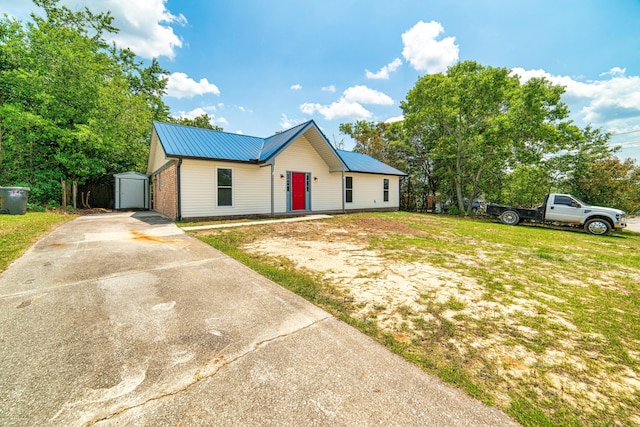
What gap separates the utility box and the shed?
6.46m

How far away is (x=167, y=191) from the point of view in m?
12.1

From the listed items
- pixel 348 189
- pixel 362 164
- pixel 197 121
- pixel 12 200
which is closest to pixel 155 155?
pixel 12 200

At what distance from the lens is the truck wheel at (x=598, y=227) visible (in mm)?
10584

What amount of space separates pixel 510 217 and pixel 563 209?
6.98 feet

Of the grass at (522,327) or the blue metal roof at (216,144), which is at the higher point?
the blue metal roof at (216,144)

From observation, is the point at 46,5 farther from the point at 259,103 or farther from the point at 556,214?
the point at 556,214

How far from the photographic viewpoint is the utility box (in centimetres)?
968

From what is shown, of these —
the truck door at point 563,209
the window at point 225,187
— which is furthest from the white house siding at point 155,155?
the truck door at point 563,209

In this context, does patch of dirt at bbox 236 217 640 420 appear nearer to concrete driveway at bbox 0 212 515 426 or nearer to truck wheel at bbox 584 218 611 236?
concrete driveway at bbox 0 212 515 426

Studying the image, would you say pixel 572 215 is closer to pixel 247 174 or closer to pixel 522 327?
pixel 522 327

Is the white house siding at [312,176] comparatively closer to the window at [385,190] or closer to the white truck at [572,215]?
the window at [385,190]

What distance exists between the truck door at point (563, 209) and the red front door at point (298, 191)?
12.3 meters

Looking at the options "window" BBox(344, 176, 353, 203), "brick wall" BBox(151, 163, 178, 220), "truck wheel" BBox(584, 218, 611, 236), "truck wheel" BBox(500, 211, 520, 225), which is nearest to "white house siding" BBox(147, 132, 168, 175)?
"brick wall" BBox(151, 163, 178, 220)

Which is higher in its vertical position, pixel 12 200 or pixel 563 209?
pixel 12 200
